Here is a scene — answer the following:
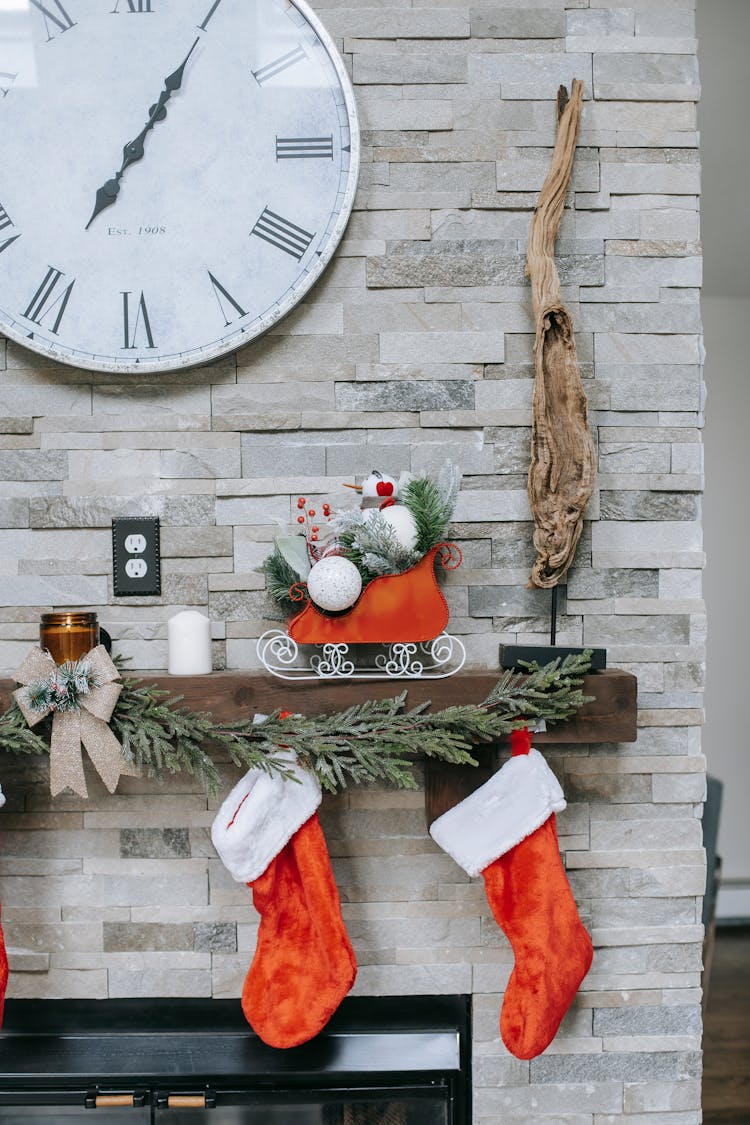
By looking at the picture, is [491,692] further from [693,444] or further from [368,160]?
[368,160]

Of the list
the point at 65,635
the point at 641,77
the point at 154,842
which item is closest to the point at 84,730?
the point at 65,635

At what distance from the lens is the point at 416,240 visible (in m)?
1.23

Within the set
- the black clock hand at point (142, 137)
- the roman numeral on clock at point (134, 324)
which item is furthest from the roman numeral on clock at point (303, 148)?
the roman numeral on clock at point (134, 324)

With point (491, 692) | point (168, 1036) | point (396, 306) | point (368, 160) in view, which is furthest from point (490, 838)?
point (368, 160)

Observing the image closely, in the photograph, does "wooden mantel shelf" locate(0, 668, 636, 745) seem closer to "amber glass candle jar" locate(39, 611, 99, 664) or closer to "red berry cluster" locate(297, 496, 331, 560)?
"amber glass candle jar" locate(39, 611, 99, 664)

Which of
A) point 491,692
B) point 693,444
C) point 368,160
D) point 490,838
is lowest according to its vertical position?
point 490,838

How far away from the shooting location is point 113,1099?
1.17 meters

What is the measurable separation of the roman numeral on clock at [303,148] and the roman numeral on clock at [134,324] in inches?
12.1

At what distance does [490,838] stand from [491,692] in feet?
0.71

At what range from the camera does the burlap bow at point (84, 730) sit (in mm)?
1090

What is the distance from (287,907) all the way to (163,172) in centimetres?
112

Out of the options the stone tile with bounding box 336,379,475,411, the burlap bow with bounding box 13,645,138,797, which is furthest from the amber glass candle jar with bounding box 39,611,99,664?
the stone tile with bounding box 336,379,475,411

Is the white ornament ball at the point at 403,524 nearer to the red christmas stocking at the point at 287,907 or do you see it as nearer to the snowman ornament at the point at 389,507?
the snowman ornament at the point at 389,507

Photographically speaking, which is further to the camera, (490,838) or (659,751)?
(659,751)
